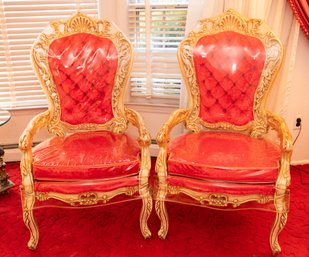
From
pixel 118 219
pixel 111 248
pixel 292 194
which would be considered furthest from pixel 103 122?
pixel 292 194

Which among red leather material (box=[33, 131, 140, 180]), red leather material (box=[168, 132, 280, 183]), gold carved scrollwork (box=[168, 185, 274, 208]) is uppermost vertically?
red leather material (box=[168, 132, 280, 183])

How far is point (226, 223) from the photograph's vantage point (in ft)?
6.81

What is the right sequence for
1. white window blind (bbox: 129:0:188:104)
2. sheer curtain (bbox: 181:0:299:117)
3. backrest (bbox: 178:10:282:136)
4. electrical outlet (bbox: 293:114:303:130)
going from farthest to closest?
electrical outlet (bbox: 293:114:303:130) < white window blind (bbox: 129:0:188:104) < sheer curtain (bbox: 181:0:299:117) < backrest (bbox: 178:10:282:136)

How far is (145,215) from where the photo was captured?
1.82 metres

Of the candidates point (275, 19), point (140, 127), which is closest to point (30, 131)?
point (140, 127)

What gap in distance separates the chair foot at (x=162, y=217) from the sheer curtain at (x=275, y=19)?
96cm

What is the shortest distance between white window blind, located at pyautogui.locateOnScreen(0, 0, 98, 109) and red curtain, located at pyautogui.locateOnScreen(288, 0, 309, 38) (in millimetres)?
1465

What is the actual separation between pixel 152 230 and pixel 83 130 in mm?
765

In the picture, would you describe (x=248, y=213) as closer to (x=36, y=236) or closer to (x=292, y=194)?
(x=292, y=194)

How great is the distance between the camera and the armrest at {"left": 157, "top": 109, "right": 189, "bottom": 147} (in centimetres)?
176

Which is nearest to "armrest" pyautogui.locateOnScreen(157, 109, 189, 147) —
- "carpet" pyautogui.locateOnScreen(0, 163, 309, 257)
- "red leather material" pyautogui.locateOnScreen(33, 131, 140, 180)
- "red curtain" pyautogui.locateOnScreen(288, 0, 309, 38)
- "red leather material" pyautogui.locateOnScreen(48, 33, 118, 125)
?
"red leather material" pyautogui.locateOnScreen(33, 131, 140, 180)

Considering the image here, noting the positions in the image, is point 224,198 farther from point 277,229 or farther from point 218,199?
point 277,229

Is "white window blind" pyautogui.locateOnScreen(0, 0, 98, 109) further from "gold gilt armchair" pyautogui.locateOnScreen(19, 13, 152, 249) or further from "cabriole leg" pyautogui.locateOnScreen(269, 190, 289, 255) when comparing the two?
"cabriole leg" pyautogui.locateOnScreen(269, 190, 289, 255)

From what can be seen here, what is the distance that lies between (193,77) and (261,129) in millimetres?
531
